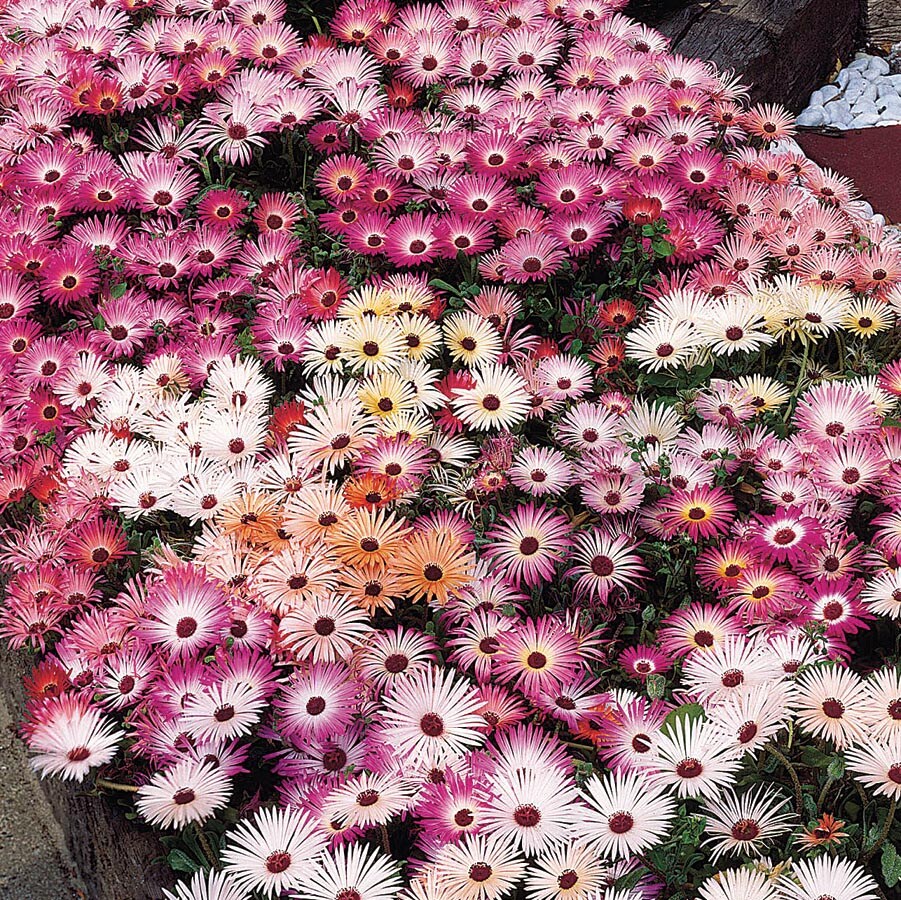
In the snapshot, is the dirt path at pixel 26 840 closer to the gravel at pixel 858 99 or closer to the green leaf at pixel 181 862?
the green leaf at pixel 181 862

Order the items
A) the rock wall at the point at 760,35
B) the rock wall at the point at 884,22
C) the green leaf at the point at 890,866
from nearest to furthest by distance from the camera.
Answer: the green leaf at the point at 890,866 < the rock wall at the point at 760,35 < the rock wall at the point at 884,22

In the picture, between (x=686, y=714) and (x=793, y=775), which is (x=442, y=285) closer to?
(x=686, y=714)

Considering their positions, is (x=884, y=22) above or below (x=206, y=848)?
above

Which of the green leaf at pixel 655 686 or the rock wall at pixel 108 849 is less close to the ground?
the green leaf at pixel 655 686

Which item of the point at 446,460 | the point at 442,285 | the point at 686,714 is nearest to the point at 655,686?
the point at 686,714

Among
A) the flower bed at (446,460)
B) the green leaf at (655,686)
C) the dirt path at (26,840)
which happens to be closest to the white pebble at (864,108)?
the flower bed at (446,460)

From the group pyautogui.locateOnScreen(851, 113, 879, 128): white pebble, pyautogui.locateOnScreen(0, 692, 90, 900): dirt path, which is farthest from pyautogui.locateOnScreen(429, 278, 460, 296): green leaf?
pyautogui.locateOnScreen(851, 113, 879, 128): white pebble
